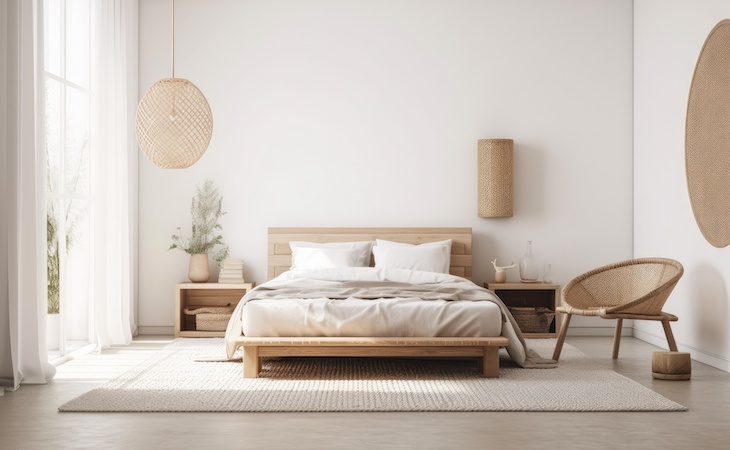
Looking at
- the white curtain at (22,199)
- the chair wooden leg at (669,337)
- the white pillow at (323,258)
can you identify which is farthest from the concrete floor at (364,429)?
the white pillow at (323,258)

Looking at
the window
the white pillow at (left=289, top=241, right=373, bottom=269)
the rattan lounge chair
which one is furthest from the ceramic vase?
the rattan lounge chair

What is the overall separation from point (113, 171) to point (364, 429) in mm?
3825

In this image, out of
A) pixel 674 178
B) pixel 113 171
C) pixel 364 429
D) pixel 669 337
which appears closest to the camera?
pixel 364 429

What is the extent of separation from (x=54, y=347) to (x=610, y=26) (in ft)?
18.0

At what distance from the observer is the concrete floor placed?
11.8 feet

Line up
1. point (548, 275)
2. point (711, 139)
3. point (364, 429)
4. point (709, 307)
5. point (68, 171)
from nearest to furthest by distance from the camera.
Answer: point (364, 429) < point (711, 139) < point (709, 307) < point (68, 171) < point (548, 275)

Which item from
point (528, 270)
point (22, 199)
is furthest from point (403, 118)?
point (22, 199)

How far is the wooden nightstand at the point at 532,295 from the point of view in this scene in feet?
22.9

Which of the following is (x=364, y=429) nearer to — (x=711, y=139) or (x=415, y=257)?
(x=415, y=257)

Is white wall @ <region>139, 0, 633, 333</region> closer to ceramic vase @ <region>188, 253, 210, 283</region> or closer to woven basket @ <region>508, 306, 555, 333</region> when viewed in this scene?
ceramic vase @ <region>188, 253, 210, 283</region>

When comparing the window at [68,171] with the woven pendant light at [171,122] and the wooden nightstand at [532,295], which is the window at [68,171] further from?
the wooden nightstand at [532,295]

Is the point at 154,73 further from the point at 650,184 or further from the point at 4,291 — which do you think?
the point at 650,184

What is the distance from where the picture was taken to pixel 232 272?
714 centimetres

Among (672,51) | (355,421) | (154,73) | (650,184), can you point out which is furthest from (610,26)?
(355,421)
